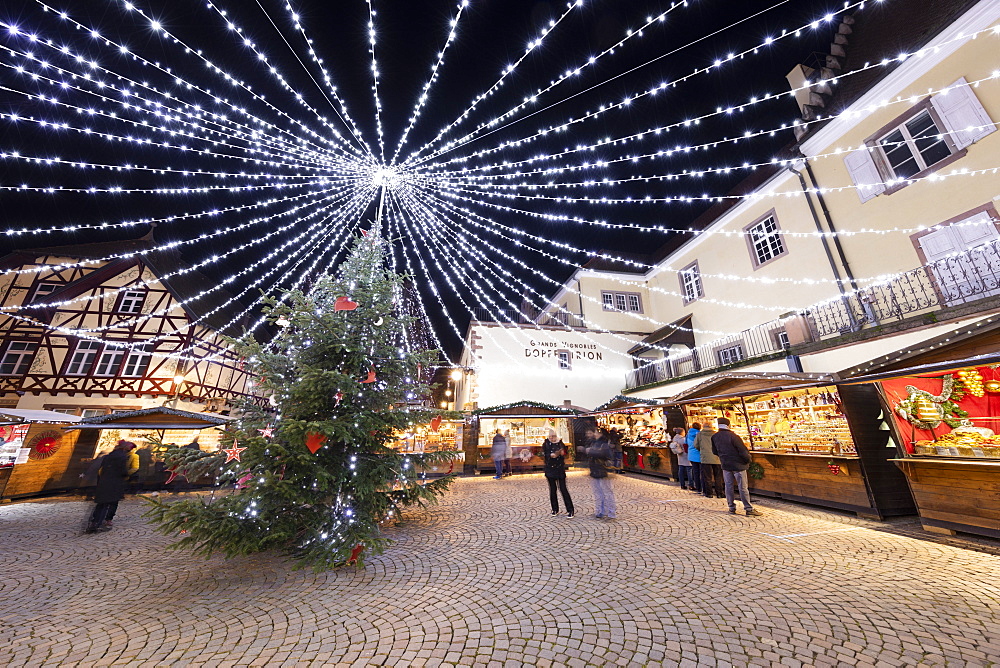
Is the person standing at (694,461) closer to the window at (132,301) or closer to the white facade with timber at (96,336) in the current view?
the white facade with timber at (96,336)

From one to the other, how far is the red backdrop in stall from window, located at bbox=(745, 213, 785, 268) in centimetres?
722

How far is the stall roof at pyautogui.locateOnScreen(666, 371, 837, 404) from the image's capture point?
6688 mm

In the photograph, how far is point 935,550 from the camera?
448 cm

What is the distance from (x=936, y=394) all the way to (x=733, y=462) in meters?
3.30

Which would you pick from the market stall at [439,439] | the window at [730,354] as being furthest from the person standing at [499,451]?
the window at [730,354]

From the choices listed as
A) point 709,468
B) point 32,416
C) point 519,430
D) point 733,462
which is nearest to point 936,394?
point 733,462

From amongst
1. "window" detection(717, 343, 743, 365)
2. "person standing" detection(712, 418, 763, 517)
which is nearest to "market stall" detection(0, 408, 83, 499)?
"person standing" detection(712, 418, 763, 517)

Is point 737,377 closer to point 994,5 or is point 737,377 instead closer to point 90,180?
point 994,5

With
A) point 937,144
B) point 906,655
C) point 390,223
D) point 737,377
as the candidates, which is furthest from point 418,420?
point 937,144

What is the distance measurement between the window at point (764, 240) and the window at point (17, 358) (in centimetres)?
2808

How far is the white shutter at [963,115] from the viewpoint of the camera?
300 inches

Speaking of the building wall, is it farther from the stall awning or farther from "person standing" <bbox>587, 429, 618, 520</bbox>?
"person standing" <bbox>587, 429, 618, 520</bbox>

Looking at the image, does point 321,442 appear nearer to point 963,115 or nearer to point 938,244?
point 938,244

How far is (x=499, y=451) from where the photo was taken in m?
13.0
